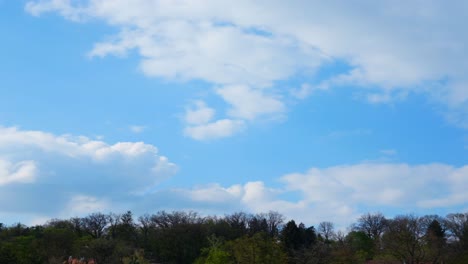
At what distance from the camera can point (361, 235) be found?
86.9 metres

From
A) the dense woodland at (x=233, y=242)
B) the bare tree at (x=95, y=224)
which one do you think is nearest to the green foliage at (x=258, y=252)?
the dense woodland at (x=233, y=242)

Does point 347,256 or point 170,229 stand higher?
point 170,229

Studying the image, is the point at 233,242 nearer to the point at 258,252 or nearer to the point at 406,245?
the point at 258,252

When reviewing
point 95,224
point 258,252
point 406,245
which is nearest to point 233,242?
point 258,252

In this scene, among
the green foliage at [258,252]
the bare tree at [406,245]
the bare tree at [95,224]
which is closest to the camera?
the green foliage at [258,252]

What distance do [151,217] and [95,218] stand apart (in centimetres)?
1048

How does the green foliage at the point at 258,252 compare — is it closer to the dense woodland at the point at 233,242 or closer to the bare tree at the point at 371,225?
the dense woodland at the point at 233,242

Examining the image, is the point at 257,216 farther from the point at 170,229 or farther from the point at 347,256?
the point at 347,256

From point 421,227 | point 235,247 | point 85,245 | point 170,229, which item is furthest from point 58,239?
point 421,227

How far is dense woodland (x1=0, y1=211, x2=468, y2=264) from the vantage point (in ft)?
153

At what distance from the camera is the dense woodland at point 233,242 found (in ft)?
153

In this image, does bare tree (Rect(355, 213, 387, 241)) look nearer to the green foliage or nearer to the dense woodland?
the dense woodland

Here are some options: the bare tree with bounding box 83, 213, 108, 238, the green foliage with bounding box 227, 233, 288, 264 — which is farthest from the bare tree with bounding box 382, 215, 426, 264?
the bare tree with bounding box 83, 213, 108, 238

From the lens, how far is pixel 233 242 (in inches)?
1788
